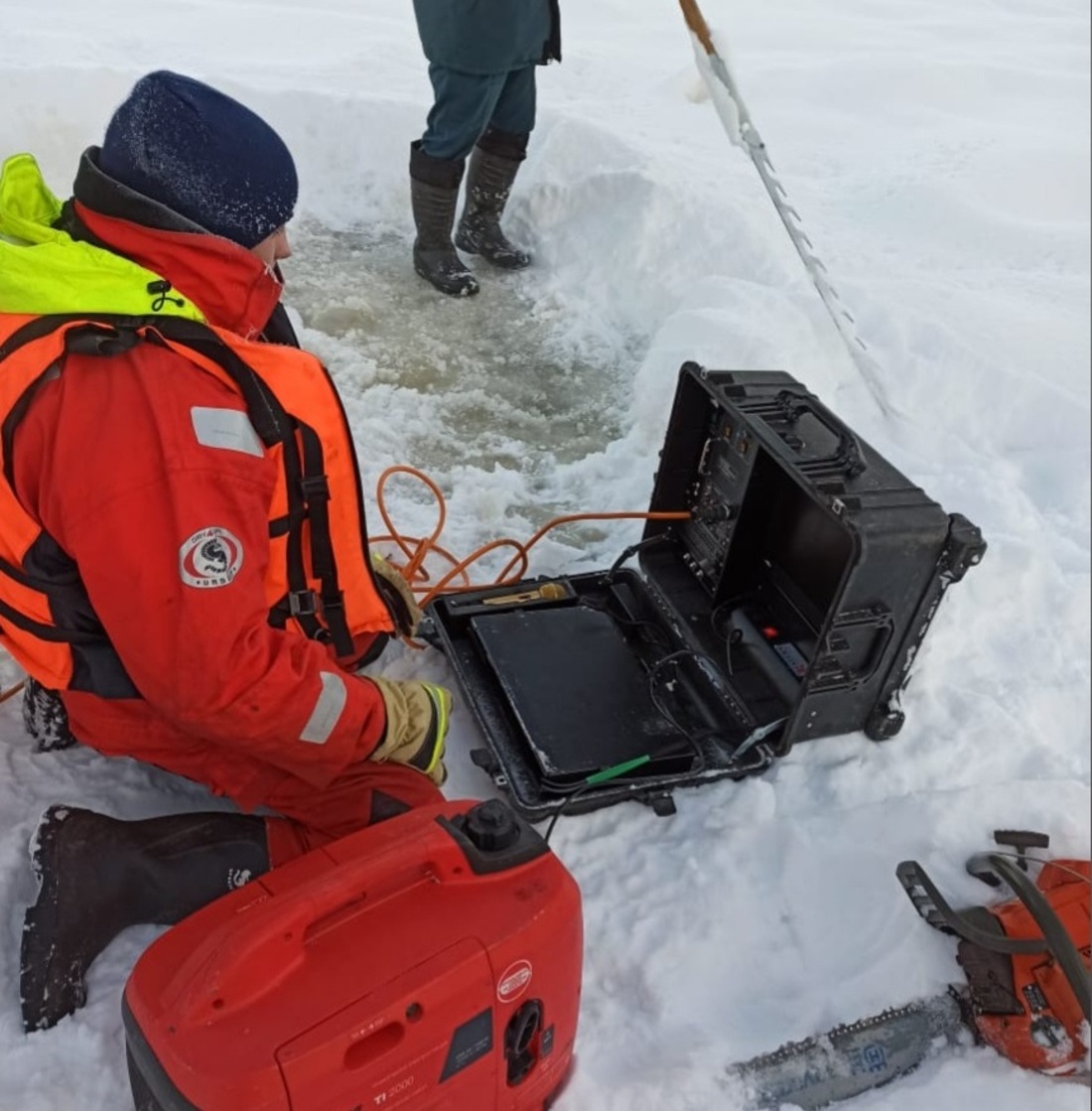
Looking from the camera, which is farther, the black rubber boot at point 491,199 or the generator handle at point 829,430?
the black rubber boot at point 491,199

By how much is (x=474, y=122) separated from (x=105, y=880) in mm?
3284

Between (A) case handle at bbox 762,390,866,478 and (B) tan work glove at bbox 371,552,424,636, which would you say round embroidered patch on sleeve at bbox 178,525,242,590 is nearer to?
(B) tan work glove at bbox 371,552,424,636

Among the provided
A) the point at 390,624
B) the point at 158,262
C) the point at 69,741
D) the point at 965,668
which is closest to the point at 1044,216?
the point at 965,668

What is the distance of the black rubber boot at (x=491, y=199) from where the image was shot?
4441 millimetres

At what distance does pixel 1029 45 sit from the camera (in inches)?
230

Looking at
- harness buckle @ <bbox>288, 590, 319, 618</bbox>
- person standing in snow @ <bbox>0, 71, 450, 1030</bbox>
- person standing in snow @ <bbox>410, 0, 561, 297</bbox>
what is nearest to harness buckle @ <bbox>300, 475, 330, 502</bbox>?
person standing in snow @ <bbox>0, 71, 450, 1030</bbox>

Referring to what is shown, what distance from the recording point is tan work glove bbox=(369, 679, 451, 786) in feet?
6.14

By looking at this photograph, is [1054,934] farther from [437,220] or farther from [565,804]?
[437,220]

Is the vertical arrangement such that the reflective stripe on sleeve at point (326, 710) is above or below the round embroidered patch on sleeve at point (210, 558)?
below

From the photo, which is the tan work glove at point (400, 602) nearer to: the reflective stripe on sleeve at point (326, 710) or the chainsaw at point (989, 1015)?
the reflective stripe on sleeve at point (326, 710)

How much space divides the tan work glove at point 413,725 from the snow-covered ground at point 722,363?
320mm

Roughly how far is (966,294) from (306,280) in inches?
108

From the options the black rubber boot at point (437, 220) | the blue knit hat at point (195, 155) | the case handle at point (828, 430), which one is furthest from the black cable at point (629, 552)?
the black rubber boot at point (437, 220)

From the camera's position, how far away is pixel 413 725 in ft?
6.30
